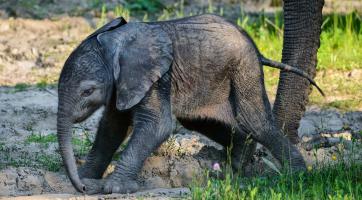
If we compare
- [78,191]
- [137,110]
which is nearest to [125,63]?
[137,110]

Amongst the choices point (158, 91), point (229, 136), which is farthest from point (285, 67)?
point (158, 91)

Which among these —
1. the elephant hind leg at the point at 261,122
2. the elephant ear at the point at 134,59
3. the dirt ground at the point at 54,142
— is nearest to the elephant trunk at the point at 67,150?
the dirt ground at the point at 54,142

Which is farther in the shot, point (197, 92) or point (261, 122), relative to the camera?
point (261, 122)

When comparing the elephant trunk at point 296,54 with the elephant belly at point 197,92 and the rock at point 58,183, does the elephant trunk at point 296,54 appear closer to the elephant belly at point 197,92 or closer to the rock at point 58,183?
the elephant belly at point 197,92

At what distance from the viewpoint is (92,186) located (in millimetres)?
6969

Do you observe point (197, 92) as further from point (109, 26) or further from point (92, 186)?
point (92, 186)

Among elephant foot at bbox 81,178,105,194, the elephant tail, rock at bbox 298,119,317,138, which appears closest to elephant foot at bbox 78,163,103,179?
elephant foot at bbox 81,178,105,194

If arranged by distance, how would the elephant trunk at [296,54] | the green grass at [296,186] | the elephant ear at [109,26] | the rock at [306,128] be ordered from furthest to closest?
the rock at [306,128] < the elephant trunk at [296,54] < the elephant ear at [109,26] < the green grass at [296,186]

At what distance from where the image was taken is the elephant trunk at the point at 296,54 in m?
7.89

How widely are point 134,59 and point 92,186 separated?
34.3 inches

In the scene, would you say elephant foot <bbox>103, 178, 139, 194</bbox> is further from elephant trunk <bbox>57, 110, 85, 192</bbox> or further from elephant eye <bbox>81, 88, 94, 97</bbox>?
elephant eye <bbox>81, 88, 94, 97</bbox>

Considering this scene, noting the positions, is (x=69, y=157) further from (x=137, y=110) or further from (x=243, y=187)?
(x=243, y=187)

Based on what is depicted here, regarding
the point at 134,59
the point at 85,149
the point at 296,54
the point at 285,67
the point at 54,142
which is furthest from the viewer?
the point at 54,142

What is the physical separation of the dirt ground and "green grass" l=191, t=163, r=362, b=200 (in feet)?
0.85
